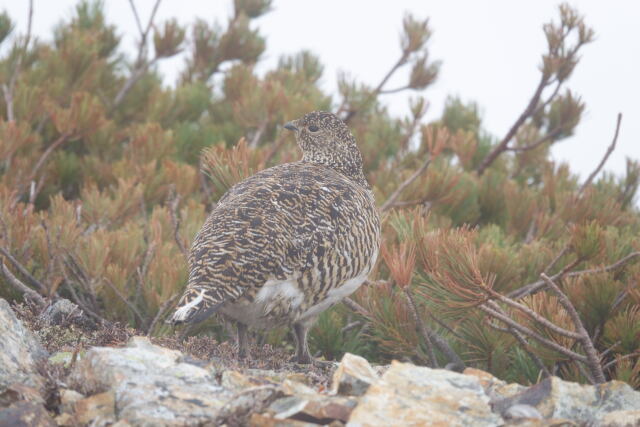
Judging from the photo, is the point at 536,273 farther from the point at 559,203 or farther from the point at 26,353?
the point at 26,353

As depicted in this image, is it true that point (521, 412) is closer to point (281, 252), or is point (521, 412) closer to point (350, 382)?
point (350, 382)

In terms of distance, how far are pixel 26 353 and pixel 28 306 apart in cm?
89

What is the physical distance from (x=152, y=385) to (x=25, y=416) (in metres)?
0.33

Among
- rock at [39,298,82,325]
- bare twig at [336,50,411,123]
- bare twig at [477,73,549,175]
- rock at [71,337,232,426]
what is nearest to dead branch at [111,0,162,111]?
bare twig at [336,50,411,123]

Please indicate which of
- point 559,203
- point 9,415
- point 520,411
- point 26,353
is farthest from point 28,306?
point 559,203

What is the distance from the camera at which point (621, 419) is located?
226 centimetres

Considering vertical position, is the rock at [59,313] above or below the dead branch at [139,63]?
below

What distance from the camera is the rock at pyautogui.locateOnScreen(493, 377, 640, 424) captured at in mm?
2332

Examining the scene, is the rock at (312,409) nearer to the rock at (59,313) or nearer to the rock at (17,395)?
A: the rock at (17,395)

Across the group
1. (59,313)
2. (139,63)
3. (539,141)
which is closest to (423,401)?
(59,313)

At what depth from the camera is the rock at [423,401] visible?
2.13 m

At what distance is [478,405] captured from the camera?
225 cm

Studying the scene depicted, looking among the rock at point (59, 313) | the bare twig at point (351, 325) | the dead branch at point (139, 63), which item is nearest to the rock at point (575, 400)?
the bare twig at point (351, 325)

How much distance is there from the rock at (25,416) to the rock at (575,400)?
48.4 inches
